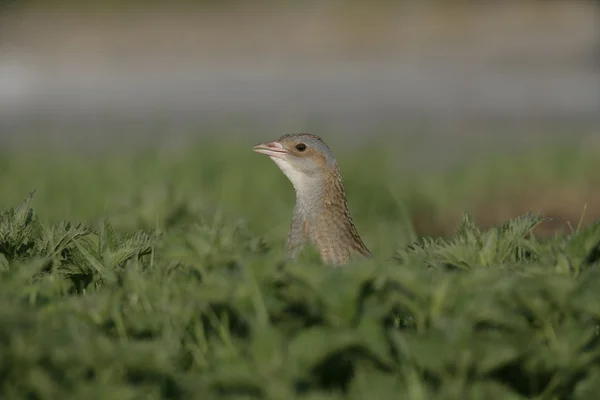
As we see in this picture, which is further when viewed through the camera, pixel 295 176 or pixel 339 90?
pixel 339 90

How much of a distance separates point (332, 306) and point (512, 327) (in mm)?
520

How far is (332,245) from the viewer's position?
543 centimetres

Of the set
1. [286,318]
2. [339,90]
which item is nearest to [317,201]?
[286,318]

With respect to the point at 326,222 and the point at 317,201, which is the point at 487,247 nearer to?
the point at 326,222

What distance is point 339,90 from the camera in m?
19.5

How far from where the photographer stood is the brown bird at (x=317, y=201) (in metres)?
5.42

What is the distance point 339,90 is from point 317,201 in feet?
45.7

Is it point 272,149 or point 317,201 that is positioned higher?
point 272,149

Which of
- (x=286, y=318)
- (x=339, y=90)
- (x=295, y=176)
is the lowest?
(x=286, y=318)

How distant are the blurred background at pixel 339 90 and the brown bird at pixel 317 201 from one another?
2.19 meters

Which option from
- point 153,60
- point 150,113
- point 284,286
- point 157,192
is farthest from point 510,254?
point 153,60

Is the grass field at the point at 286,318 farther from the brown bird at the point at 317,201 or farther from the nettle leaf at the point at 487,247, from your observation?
the brown bird at the point at 317,201

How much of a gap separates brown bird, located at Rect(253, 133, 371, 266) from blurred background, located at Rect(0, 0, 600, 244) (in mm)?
2194

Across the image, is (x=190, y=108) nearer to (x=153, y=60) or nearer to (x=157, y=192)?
(x=153, y=60)
